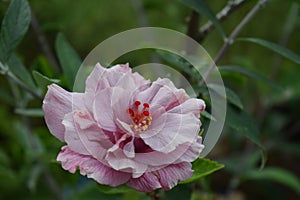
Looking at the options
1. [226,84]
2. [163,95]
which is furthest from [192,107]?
[226,84]

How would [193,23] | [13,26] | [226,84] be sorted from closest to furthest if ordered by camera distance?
[13,26]
[193,23]
[226,84]

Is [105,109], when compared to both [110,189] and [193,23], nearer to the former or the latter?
[110,189]

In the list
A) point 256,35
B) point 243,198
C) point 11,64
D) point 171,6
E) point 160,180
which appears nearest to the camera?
point 160,180

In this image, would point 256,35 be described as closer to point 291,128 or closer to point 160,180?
point 291,128

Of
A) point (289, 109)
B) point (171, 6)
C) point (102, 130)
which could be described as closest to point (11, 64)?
point (102, 130)

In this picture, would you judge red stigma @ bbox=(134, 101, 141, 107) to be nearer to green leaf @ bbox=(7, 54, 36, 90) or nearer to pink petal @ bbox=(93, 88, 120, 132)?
pink petal @ bbox=(93, 88, 120, 132)

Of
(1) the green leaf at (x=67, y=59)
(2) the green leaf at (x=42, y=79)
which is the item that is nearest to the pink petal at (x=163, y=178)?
(2) the green leaf at (x=42, y=79)
